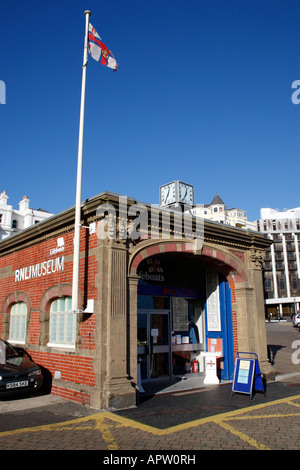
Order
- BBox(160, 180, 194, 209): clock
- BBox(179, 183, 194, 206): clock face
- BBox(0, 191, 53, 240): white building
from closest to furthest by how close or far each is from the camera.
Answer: BBox(160, 180, 194, 209): clock < BBox(179, 183, 194, 206): clock face < BBox(0, 191, 53, 240): white building

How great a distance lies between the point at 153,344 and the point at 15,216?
51620 millimetres

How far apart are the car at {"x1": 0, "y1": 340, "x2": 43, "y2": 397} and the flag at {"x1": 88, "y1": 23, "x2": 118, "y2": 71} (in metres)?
8.04

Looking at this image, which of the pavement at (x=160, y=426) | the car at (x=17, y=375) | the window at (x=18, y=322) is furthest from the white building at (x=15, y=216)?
the pavement at (x=160, y=426)

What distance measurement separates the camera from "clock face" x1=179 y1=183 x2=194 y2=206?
42.8 feet

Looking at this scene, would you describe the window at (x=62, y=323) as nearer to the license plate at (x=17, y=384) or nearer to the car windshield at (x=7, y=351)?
the car windshield at (x=7, y=351)

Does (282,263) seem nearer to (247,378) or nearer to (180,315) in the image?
(180,315)

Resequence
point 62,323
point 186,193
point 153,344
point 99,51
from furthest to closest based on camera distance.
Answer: point 186,193, point 153,344, point 62,323, point 99,51

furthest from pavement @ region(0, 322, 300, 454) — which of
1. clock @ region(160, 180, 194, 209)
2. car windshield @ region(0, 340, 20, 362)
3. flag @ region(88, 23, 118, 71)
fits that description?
flag @ region(88, 23, 118, 71)

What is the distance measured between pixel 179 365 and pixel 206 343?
46.8 inches

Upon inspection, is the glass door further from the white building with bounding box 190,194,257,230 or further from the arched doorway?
the white building with bounding box 190,194,257,230

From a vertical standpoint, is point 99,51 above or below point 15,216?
below

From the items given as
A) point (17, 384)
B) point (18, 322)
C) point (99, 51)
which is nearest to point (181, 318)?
point (18, 322)

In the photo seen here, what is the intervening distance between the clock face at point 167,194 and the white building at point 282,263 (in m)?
72.5

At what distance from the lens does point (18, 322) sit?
496 inches
